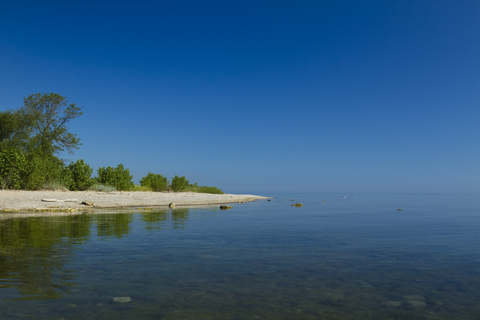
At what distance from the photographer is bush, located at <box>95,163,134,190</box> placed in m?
51.3

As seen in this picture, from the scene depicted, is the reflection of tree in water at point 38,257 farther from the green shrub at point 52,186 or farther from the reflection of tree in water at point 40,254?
the green shrub at point 52,186

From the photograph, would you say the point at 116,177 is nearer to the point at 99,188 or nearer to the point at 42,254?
the point at 99,188

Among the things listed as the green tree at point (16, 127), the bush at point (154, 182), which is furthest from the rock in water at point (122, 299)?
the bush at point (154, 182)

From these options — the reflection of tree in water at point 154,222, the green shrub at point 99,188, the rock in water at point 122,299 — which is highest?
the green shrub at point 99,188

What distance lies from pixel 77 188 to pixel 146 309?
153 feet

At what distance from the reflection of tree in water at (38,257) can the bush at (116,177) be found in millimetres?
35505

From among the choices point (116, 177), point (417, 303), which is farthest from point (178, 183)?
point (417, 303)

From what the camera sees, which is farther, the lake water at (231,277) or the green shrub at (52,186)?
the green shrub at (52,186)

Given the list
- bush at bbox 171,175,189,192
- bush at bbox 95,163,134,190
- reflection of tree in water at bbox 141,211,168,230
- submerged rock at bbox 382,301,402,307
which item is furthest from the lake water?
bush at bbox 171,175,189,192

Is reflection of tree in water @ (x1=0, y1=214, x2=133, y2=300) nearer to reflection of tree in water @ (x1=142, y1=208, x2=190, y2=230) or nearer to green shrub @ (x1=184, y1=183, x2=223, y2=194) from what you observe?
reflection of tree in water @ (x1=142, y1=208, x2=190, y2=230)

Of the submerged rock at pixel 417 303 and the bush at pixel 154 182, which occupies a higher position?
the bush at pixel 154 182

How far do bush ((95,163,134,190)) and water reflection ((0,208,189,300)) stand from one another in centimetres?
3460

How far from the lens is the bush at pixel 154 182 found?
61941 millimetres

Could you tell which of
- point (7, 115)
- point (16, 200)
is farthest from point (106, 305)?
point (7, 115)
